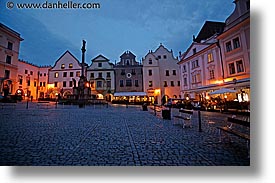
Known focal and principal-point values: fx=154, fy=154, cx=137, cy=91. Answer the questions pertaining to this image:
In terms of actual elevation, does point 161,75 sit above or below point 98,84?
above

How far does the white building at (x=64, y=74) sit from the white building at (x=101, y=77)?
3.15 metres

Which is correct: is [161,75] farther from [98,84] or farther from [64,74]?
[64,74]

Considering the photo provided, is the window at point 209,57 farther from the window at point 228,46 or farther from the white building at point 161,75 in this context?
the white building at point 161,75

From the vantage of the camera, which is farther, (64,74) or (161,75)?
(64,74)

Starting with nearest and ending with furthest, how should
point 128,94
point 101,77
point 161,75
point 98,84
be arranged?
point 128,94
point 161,75
point 98,84
point 101,77

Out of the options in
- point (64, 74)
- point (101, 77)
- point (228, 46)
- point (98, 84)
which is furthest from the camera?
point (64, 74)

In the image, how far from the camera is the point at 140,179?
2.36 m

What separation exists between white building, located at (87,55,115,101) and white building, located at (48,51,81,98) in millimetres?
3147

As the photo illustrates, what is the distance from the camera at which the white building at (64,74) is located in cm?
2627

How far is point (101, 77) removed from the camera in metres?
24.4

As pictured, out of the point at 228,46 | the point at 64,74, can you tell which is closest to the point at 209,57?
the point at 228,46

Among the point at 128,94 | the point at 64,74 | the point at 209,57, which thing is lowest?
the point at 128,94

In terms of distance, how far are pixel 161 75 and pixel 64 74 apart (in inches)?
653
